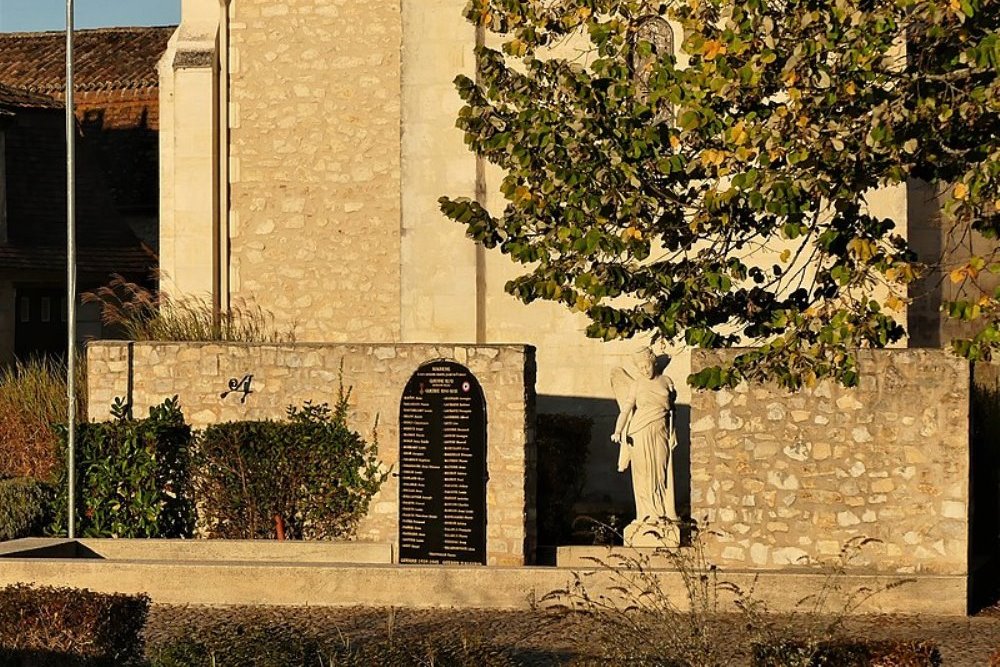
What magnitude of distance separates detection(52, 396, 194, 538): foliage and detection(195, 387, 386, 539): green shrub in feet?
0.67

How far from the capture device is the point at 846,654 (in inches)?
396

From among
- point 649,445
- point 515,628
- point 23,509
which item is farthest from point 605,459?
point 23,509

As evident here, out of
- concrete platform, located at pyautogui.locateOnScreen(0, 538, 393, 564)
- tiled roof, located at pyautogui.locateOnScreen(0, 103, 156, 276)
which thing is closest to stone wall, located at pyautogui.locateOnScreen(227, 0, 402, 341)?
concrete platform, located at pyautogui.locateOnScreen(0, 538, 393, 564)

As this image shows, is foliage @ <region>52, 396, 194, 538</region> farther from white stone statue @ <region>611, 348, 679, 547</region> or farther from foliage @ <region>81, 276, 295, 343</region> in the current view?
white stone statue @ <region>611, 348, 679, 547</region>

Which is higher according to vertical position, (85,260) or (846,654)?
(85,260)

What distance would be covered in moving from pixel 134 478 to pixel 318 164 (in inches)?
264

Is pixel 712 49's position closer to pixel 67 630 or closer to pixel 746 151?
pixel 746 151

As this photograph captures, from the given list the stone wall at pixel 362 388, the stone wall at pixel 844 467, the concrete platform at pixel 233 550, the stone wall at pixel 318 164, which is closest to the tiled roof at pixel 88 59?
the stone wall at pixel 318 164

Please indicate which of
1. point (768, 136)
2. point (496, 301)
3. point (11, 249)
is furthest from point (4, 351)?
point (768, 136)

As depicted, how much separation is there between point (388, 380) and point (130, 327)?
5106mm

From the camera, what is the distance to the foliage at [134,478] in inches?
589

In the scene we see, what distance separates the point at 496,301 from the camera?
17875mm

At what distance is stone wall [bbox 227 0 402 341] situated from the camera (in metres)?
20.4

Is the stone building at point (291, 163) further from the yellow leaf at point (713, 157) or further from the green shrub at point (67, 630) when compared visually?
the green shrub at point (67, 630)
